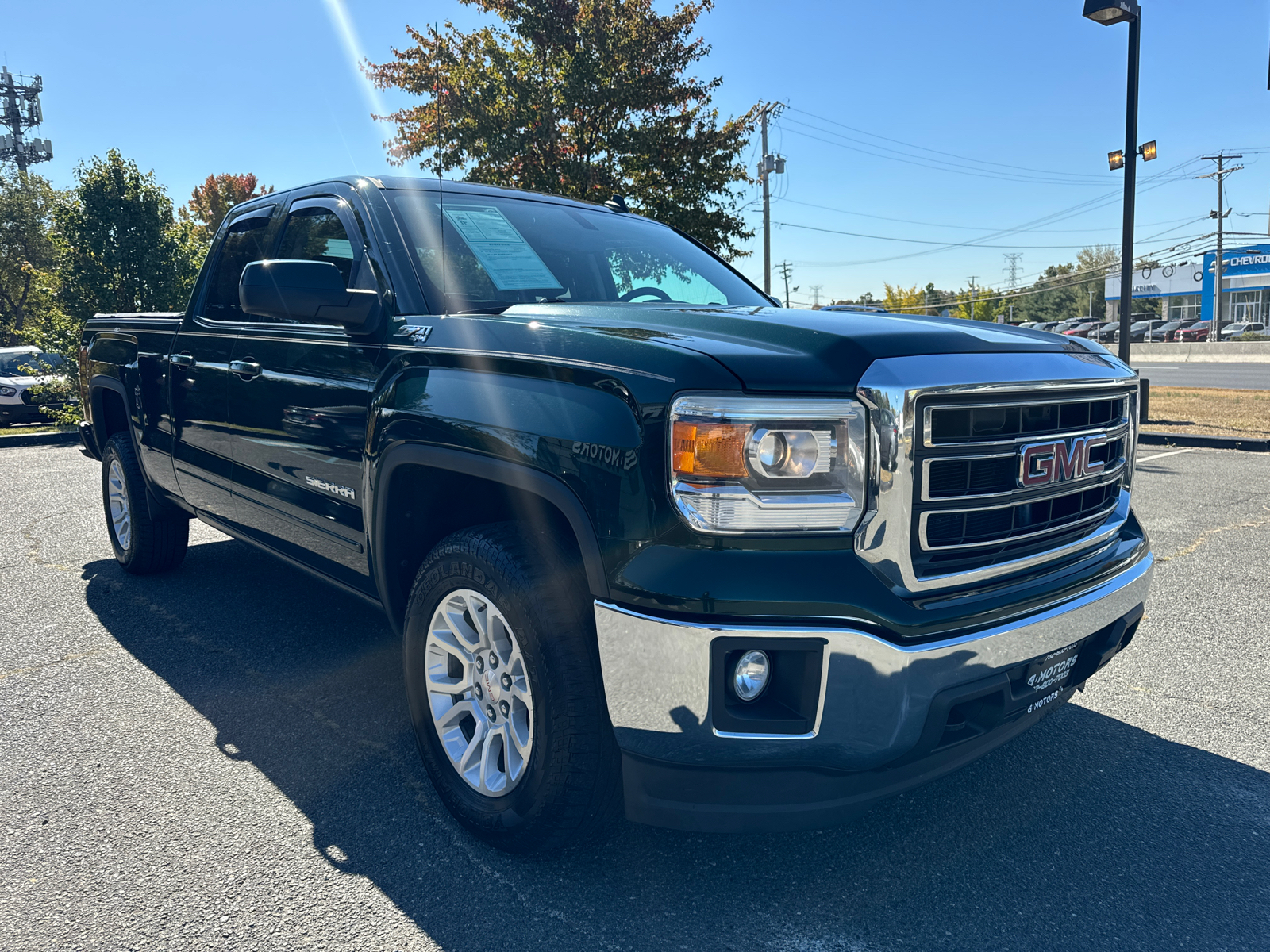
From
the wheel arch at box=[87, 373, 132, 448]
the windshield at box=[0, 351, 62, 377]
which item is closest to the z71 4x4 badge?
the wheel arch at box=[87, 373, 132, 448]

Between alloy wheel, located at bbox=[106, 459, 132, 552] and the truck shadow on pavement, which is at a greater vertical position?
alloy wheel, located at bbox=[106, 459, 132, 552]

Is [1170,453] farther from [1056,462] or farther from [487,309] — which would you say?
[487,309]

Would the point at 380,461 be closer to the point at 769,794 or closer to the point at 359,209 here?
the point at 359,209

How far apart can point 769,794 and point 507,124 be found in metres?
13.0

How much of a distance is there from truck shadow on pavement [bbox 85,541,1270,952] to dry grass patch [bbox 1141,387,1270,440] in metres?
10.2

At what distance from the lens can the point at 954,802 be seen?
2762 millimetres

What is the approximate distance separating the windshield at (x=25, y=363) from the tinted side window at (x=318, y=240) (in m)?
13.5

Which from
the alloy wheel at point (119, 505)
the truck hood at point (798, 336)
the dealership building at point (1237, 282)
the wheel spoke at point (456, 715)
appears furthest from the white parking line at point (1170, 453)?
the dealership building at point (1237, 282)

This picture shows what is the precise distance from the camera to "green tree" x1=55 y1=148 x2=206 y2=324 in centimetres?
1357

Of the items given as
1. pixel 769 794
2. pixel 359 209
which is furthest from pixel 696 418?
pixel 359 209

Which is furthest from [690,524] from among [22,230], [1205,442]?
[22,230]

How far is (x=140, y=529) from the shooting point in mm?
5078

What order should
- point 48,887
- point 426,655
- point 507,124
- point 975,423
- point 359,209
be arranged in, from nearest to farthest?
1. point 975,423
2. point 48,887
3. point 426,655
4. point 359,209
5. point 507,124

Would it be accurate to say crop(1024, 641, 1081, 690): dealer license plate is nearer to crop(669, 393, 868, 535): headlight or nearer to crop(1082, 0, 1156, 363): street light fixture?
crop(669, 393, 868, 535): headlight
